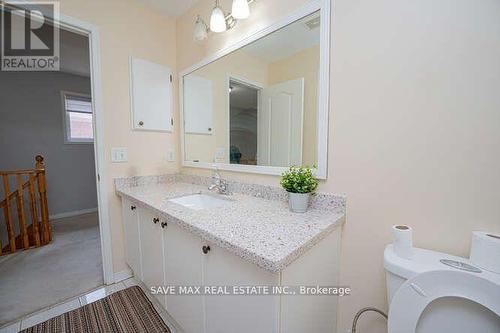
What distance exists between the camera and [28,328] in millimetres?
1278

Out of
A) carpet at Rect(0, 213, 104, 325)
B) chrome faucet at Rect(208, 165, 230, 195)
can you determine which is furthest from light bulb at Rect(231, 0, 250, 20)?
carpet at Rect(0, 213, 104, 325)

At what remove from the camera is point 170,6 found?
5.94 feet

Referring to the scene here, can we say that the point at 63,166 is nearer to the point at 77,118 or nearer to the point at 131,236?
the point at 77,118

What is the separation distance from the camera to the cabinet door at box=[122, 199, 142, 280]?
154 centimetres

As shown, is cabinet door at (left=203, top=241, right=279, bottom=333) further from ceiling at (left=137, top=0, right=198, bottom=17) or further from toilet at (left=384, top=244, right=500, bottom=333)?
ceiling at (left=137, top=0, right=198, bottom=17)

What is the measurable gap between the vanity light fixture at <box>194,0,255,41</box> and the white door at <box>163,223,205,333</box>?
1.32m

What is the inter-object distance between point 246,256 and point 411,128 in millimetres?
821

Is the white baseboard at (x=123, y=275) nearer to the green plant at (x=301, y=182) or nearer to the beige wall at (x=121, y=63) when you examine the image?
the beige wall at (x=121, y=63)

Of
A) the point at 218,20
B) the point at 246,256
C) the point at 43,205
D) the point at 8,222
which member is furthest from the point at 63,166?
the point at 246,256

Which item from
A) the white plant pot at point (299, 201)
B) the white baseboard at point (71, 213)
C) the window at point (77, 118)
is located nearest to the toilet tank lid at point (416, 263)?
the white plant pot at point (299, 201)

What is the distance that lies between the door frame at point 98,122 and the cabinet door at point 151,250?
455mm

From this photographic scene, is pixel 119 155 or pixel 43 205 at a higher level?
pixel 119 155

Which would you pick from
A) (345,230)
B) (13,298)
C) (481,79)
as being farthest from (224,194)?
(13,298)

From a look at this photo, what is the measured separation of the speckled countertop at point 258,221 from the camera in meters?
0.69
